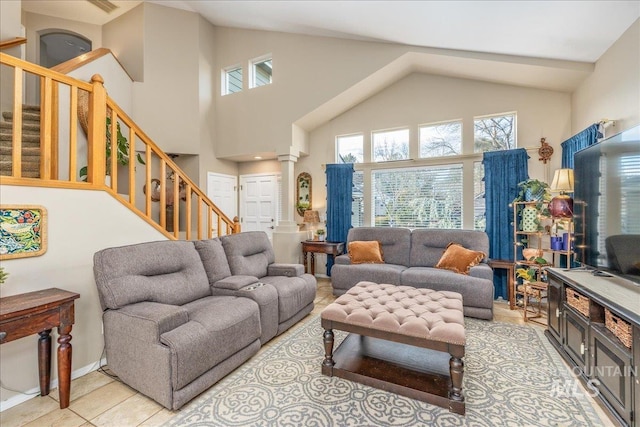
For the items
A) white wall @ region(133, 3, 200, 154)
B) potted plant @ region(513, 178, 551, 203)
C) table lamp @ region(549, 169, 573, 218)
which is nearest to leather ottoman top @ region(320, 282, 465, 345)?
table lamp @ region(549, 169, 573, 218)

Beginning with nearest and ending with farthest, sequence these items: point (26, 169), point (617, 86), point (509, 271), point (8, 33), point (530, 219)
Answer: point (617, 86), point (26, 169), point (8, 33), point (530, 219), point (509, 271)

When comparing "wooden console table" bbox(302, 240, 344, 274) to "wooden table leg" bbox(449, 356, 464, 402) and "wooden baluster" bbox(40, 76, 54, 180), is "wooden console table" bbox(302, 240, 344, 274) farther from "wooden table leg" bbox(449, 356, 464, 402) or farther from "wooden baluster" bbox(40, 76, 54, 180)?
"wooden baluster" bbox(40, 76, 54, 180)

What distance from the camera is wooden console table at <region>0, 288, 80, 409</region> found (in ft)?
5.24

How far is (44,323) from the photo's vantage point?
1730 millimetres

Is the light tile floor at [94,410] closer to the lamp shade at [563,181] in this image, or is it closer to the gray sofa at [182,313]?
the gray sofa at [182,313]

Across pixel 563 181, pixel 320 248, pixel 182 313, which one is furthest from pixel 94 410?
pixel 563 181

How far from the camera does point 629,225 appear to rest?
1989mm

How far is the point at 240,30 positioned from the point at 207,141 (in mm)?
2343

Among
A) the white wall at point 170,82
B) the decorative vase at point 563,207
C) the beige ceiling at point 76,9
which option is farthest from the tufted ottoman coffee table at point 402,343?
the beige ceiling at point 76,9

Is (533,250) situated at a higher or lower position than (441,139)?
lower

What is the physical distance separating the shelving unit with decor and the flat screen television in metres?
0.71

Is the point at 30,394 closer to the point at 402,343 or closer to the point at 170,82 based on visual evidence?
the point at 402,343

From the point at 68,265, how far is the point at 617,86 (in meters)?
5.05

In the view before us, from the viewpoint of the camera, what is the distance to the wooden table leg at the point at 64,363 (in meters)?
1.83
